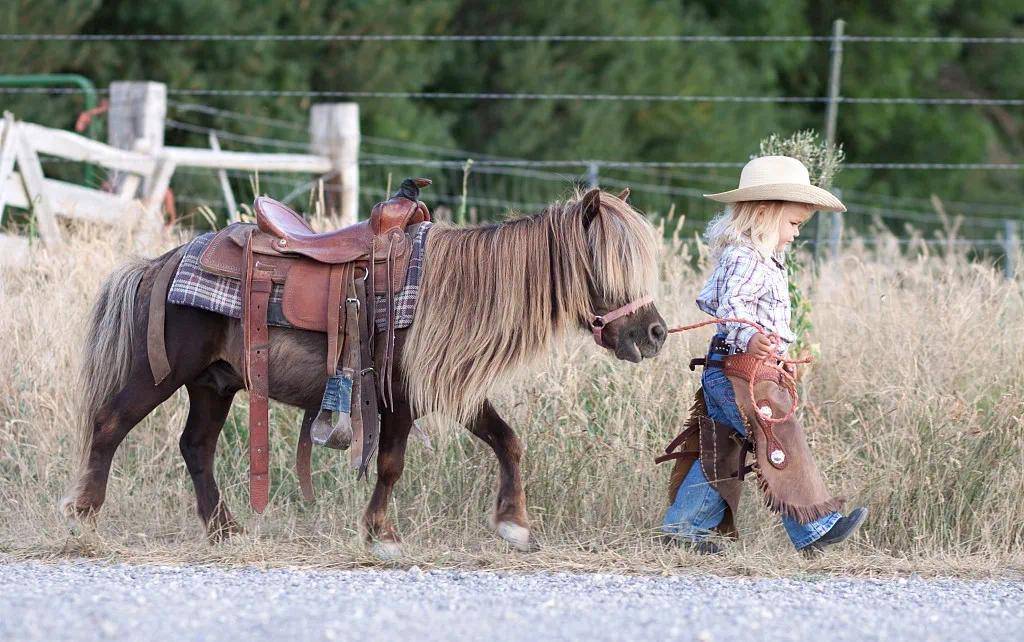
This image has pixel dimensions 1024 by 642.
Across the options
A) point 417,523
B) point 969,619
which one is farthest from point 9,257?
point 969,619

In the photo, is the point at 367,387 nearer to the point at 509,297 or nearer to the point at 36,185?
the point at 509,297

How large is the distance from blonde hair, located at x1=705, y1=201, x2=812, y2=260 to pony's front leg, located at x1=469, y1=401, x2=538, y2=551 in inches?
43.7

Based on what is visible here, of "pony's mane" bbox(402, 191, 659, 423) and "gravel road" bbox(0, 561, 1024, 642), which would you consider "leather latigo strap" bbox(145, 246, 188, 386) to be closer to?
"gravel road" bbox(0, 561, 1024, 642)

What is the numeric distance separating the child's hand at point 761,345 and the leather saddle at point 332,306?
52.0 inches

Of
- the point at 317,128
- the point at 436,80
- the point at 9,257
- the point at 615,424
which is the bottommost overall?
the point at 615,424

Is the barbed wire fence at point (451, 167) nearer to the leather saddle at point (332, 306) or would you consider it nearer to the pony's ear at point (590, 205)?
the leather saddle at point (332, 306)

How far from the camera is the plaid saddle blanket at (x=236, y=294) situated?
473 centimetres

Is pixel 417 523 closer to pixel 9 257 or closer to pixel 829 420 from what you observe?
pixel 829 420

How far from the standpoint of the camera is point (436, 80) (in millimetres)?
17547

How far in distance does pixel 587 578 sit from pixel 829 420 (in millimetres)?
2140

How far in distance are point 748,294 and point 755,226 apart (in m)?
0.30

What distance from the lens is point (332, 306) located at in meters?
4.75

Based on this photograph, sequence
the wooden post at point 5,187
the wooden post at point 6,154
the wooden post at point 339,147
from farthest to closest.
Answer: the wooden post at point 339,147 < the wooden post at point 6,154 < the wooden post at point 5,187

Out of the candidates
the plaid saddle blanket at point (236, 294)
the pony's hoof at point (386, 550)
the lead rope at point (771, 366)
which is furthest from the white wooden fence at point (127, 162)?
the lead rope at point (771, 366)
